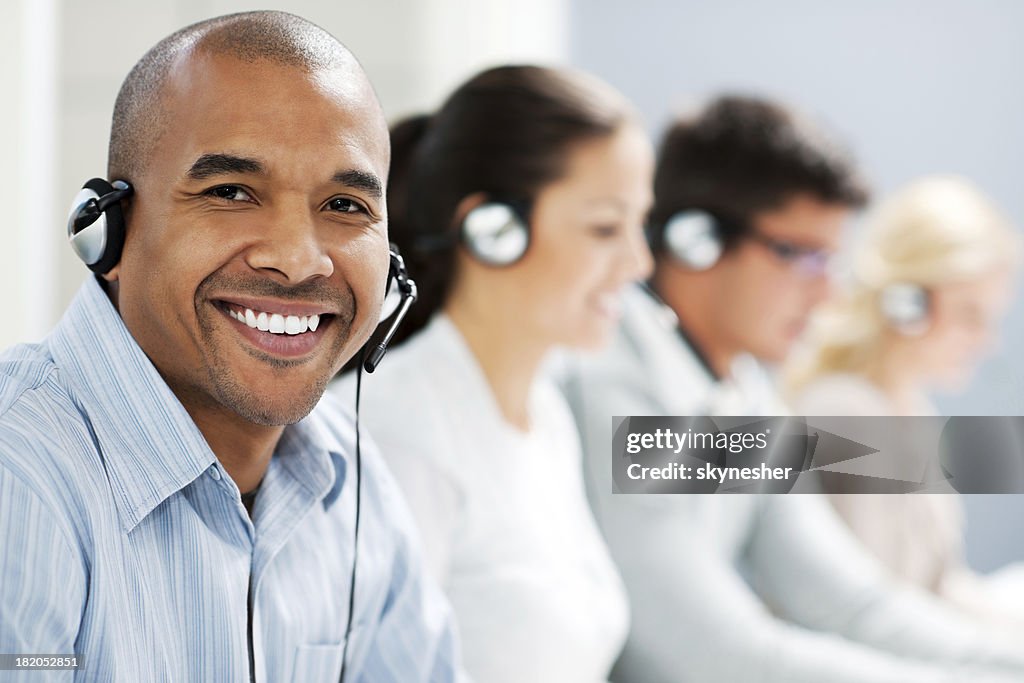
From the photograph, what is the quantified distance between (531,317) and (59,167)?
907 millimetres

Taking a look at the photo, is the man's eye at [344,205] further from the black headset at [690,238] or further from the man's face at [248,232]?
the black headset at [690,238]

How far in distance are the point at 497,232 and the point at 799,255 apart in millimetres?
615

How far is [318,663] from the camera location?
82 cm

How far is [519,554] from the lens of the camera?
116cm

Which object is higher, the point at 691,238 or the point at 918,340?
the point at 691,238

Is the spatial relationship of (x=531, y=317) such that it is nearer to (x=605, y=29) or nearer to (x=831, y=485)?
(x=831, y=485)

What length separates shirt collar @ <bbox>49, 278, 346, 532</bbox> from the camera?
70 centimetres

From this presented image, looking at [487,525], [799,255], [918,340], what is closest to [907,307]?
[918,340]

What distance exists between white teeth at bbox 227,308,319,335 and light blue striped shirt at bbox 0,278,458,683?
70mm

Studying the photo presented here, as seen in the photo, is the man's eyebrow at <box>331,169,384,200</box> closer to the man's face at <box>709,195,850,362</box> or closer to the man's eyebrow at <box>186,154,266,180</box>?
the man's eyebrow at <box>186,154,266,180</box>

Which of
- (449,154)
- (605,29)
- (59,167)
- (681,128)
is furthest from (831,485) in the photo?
(59,167)

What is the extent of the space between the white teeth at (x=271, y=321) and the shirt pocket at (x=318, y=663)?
0.80 feet

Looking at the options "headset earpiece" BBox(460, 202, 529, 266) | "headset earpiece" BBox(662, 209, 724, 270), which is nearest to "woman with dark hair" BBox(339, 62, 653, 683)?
"headset earpiece" BBox(460, 202, 529, 266)

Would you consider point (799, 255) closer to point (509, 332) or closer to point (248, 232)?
point (509, 332)
